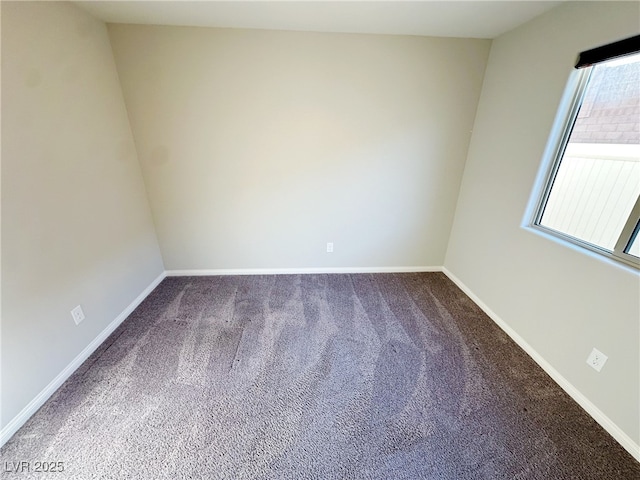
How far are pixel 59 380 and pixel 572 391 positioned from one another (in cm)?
318

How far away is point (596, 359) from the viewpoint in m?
1.44

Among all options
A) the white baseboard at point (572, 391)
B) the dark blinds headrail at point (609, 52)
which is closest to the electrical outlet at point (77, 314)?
the white baseboard at point (572, 391)

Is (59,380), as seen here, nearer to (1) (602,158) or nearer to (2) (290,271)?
(2) (290,271)

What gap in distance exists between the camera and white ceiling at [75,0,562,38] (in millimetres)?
1679

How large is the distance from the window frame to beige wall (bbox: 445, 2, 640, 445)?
5cm

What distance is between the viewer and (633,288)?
50.3 inches

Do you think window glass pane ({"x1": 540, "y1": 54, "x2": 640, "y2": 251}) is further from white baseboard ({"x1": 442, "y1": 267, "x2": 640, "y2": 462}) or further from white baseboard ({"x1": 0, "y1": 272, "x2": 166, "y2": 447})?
white baseboard ({"x1": 0, "y1": 272, "x2": 166, "y2": 447})

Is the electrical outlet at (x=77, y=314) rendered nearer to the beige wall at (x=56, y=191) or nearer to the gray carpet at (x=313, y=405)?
the beige wall at (x=56, y=191)

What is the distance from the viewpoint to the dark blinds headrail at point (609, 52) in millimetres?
1282

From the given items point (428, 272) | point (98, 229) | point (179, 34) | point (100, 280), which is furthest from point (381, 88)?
point (100, 280)

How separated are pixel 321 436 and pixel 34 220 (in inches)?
78.2

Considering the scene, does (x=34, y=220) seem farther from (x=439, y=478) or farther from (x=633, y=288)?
(x=633, y=288)

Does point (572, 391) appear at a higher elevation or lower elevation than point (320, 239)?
lower

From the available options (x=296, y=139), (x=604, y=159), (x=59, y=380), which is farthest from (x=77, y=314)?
(x=604, y=159)
